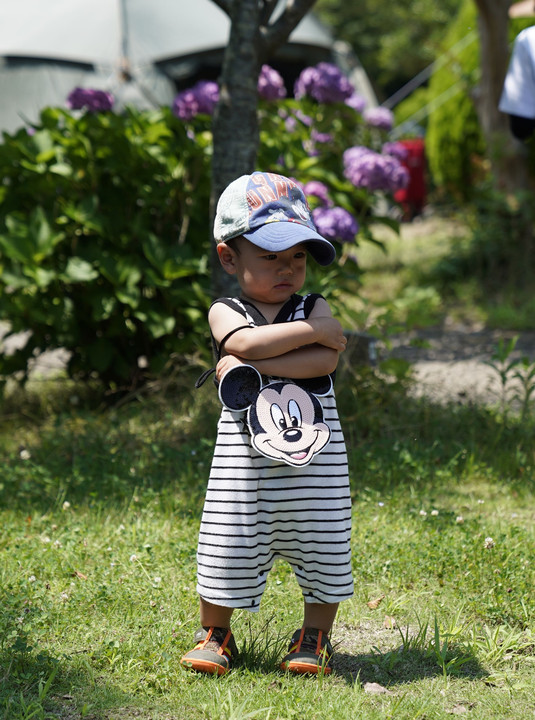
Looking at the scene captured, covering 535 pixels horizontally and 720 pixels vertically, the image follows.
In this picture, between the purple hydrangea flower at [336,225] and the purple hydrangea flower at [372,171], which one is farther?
the purple hydrangea flower at [372,171]

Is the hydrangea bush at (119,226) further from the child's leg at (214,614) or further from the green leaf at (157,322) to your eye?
the child's leg at (214,614)

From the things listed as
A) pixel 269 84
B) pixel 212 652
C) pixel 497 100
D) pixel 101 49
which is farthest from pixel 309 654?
pixel 101 49

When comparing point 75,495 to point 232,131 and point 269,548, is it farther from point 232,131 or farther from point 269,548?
point 232,131

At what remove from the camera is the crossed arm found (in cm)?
225

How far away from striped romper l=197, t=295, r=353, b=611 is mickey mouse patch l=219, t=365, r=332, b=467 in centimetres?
5

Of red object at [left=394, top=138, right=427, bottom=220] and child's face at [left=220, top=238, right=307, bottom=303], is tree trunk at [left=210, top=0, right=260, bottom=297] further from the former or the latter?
red object at [left=394, top=138, right=427, bottom=220]

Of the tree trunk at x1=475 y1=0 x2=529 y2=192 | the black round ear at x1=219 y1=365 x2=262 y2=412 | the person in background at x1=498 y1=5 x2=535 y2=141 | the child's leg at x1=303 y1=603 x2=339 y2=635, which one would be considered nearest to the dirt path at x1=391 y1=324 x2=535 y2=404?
the person in background at x1=498 y1=5 x2=535 y2=141

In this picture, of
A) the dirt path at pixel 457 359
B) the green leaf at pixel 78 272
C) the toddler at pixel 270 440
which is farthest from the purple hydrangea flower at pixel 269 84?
the toddler at pixel 270 440

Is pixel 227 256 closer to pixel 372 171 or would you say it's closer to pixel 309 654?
pixel 309 654

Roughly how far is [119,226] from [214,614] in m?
2.95

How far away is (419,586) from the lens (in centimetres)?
291

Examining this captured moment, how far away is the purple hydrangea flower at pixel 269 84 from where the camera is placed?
5301 mm

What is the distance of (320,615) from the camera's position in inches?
94.3

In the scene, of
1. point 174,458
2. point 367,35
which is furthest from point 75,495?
point 367,35
